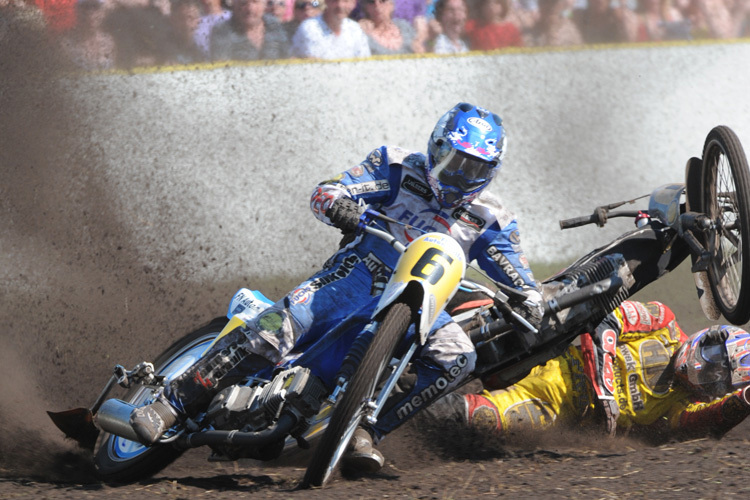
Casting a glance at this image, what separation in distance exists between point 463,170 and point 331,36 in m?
4.01

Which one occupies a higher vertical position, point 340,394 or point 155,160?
point 155,160

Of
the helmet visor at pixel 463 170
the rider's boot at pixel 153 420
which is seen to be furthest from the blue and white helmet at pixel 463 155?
the rider's boot at pixel 153 420

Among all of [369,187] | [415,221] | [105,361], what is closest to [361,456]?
[415,221]

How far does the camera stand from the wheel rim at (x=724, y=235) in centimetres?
476

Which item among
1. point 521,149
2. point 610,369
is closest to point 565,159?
point 521,149

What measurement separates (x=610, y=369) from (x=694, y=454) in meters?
0.98

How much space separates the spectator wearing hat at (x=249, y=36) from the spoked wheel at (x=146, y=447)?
3.65m

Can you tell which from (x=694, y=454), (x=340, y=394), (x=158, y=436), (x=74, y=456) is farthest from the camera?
(x=74, y=456)

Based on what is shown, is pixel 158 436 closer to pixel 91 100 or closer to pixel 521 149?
pixel 91 100

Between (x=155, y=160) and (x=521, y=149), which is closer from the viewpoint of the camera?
(x=155, y=160)

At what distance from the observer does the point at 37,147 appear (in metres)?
7.33

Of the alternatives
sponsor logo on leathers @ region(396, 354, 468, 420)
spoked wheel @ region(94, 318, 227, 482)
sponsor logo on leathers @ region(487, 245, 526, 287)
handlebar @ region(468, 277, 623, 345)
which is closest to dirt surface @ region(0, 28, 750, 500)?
spoked wheel @ region(94, 318, 227, 482)

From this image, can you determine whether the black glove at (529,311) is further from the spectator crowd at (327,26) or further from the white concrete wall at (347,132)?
the spectator crowd at (327,26)

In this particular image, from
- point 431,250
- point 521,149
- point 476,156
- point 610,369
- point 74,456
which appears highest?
point 521,149
